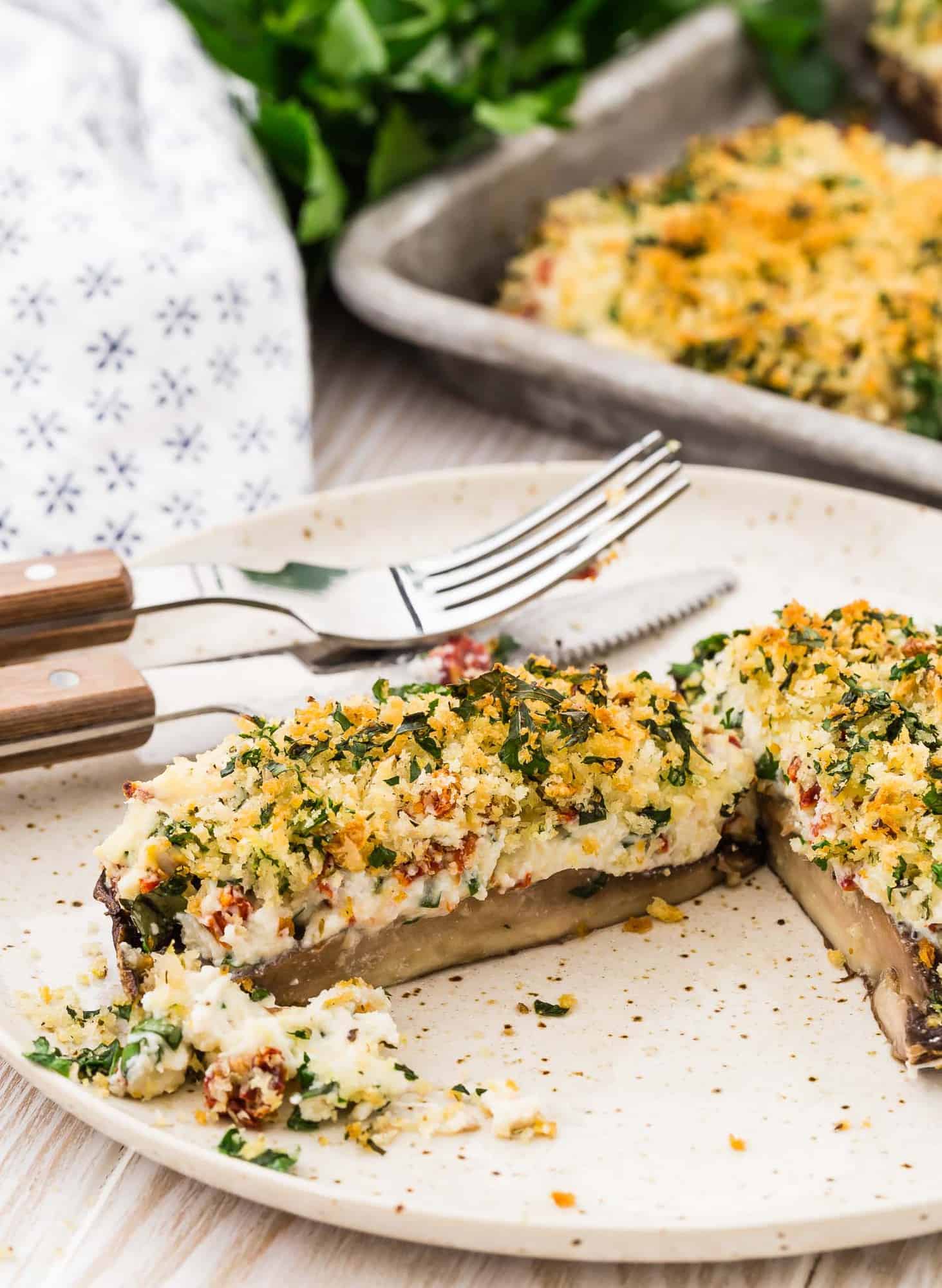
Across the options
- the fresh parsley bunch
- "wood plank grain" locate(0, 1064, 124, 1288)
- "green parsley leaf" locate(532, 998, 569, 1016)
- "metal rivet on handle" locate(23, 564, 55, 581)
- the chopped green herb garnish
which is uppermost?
the fresh parsley bunch

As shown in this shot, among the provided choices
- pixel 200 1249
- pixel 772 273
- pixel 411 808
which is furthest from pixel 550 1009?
pixel 772 273

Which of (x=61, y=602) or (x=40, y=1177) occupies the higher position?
(x=61, y=602)

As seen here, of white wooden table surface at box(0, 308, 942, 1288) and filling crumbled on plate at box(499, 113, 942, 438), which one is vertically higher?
filling crumbled on plate at box(499, 113, 942, 438)

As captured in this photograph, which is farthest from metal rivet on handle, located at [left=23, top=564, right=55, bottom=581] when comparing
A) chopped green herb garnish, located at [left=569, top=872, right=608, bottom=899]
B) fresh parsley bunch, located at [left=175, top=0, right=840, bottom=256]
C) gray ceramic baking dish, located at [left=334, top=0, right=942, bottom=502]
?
fresh parsley bunch, located at [left=175, top=0, right=840, bottom=256]

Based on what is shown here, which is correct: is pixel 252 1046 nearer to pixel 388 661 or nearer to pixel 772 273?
pixel 388 661

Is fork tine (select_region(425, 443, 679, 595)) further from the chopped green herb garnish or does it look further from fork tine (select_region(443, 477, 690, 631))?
the chopped green herb garnish

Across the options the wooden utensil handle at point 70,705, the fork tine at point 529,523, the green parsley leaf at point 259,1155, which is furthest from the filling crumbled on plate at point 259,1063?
the fork tine at point 529,523

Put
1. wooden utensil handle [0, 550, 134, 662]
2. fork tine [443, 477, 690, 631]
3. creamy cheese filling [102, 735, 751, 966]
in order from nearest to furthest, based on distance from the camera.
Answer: creamy cheese filling [102, 735, 751, 966], wooden utensil handle [0, 550, 134, 662], fork tine [443, 477, 690, 631]

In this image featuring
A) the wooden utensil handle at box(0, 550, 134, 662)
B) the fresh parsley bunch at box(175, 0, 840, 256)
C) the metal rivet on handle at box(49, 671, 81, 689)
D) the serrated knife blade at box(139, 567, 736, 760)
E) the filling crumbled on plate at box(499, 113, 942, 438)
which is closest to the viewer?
the metal rivet on handle at box(49, 671, 81, 689)
